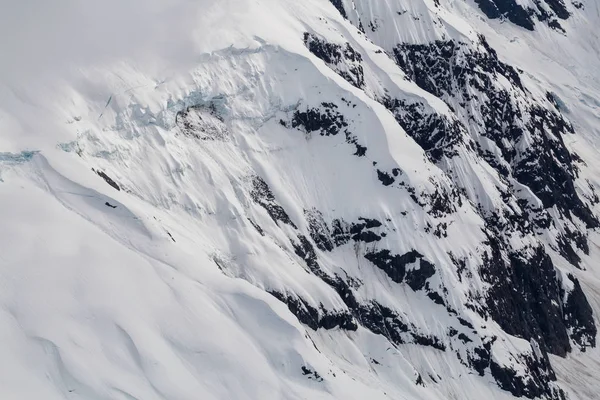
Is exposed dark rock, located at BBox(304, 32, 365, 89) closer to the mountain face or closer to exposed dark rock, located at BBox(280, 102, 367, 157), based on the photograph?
the mountain face

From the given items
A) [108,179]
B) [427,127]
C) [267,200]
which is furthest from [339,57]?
[108,179]

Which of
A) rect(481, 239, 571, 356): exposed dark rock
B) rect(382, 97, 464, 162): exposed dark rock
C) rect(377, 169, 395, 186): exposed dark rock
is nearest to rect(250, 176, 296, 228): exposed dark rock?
rect(377, 169, 395, 186): exposed dark rock

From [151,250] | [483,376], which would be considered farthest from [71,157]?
[483,376]

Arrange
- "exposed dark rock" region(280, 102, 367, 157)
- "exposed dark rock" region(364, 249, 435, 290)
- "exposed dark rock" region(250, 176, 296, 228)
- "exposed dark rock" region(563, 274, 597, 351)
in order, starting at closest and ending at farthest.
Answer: "exposed dark rock" region(250, 176, 296, 228), "exposed dark rock" region(364, 249, 435, 290), "exposed dark rock" region(280, 102, 367, 157), "exposed dark rock" region(563, 274, 597, 351)

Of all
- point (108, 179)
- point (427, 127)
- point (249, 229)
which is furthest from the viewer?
point (427, 127)

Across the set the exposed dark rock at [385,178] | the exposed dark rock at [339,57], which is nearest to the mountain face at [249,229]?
the exposed dark rock at [385,178]

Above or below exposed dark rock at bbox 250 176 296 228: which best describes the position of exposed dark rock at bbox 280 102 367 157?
above

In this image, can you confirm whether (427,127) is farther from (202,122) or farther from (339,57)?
(202,122)

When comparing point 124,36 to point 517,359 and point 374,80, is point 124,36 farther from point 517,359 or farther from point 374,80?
point 517,359
